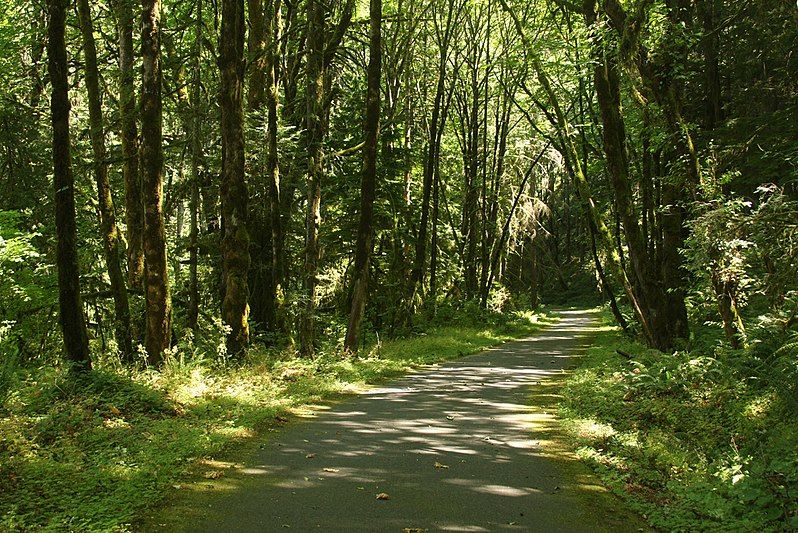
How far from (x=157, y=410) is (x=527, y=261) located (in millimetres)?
53616

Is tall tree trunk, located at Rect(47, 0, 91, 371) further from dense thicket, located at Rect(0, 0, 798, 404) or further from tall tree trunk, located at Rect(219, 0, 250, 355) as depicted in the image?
tall tree trunk, located at Rect(219, 0, 250, 355)

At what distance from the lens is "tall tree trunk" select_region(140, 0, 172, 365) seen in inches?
418

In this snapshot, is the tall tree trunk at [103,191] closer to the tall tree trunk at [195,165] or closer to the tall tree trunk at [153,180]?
the tall tree trunk at [195,165]

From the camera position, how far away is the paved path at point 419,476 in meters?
5.04

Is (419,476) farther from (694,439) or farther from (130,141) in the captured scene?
(130,141)

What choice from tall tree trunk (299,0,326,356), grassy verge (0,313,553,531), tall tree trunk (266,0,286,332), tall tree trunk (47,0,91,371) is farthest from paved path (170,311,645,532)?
tall tree trunk (266,0,286,332)

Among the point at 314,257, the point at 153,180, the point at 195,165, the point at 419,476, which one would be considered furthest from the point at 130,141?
the point at 419,476

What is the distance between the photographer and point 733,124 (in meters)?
12.9

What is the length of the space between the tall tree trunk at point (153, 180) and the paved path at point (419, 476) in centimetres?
365

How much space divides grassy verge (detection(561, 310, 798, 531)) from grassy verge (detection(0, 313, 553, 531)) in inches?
168

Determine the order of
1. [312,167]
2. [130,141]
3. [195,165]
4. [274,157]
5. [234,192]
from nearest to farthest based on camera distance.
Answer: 1. [195,165]
2. [234,192]
3. [130,141]
4. [274,157]
5. [312,167]

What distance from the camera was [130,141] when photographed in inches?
510

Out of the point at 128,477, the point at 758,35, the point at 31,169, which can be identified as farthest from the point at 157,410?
the point at 758,35

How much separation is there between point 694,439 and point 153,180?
9.31 meters
